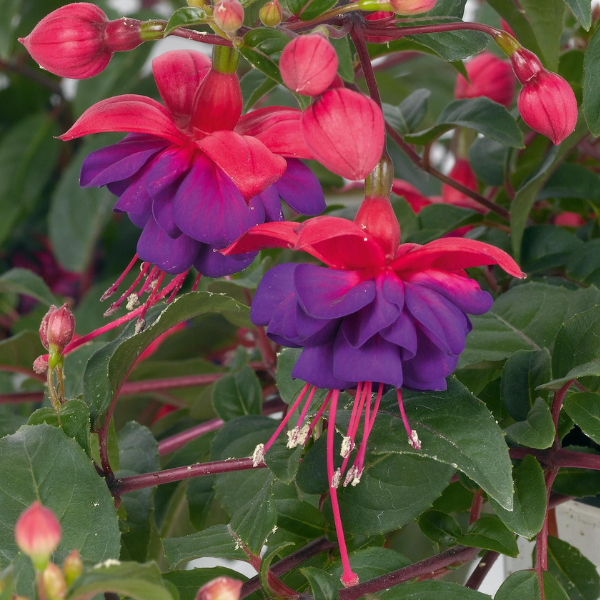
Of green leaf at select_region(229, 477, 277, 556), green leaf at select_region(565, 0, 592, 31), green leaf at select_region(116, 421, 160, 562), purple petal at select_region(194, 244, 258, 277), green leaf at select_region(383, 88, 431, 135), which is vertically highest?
green leaf at select_region(565, 0, 592, 31)

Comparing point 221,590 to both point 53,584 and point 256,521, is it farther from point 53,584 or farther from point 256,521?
point 256,521

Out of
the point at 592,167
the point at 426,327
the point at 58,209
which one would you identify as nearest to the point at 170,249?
the point at 426,327

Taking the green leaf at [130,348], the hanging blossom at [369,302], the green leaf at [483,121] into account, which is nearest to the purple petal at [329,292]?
the hanging blossom at [369,302]

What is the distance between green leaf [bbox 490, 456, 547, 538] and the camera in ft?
1.38

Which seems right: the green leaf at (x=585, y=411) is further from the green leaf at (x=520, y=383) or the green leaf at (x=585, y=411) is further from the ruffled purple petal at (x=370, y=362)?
the ruffled purple petal at (x=370, y=362)

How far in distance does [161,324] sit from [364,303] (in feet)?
0.48

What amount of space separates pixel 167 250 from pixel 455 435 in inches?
6.9

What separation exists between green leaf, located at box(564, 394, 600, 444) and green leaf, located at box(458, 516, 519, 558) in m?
0.07

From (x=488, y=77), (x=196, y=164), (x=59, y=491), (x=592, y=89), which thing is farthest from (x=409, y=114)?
(x=59, y=491)

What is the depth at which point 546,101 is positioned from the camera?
1.27 ft

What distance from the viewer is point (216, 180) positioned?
15.5 inches

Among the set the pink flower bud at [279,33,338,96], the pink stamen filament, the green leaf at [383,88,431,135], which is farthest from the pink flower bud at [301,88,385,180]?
the green leaf at [383,88,431,135]

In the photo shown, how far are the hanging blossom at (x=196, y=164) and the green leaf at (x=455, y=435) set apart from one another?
12 cm

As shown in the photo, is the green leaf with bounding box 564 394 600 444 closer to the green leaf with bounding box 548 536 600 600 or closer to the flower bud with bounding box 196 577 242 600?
the green leaf with bounding box 548 536 600 600
